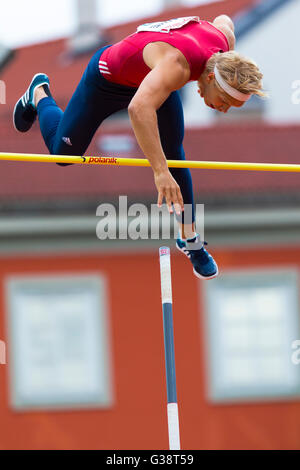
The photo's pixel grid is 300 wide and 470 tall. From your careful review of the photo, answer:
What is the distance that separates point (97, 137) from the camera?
49.0 feet

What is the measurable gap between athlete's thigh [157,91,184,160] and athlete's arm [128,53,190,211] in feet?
1.58

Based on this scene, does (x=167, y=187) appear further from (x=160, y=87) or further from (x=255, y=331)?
(x=255, y=331)

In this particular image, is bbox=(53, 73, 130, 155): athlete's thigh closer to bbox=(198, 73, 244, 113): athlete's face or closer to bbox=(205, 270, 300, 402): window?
bbox=(198, 73, 244, 113): athlete's face

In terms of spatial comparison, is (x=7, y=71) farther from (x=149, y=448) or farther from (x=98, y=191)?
(x=149, y=448)

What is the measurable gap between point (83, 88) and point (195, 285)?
7721 mm

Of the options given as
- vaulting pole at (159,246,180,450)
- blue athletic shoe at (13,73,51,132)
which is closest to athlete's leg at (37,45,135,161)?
blue athletic shoe at (13,73,51,132)

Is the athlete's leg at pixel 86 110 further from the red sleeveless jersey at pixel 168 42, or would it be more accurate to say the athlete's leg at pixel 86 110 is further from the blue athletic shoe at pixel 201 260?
the blue athletic shoe at pixel 201 260

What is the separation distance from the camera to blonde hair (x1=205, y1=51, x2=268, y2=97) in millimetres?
6266

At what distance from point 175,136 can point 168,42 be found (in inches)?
30.1

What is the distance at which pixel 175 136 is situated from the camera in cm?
694

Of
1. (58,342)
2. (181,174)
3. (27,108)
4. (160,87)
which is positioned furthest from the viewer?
(58,342)

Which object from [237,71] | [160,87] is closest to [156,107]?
[160,87]

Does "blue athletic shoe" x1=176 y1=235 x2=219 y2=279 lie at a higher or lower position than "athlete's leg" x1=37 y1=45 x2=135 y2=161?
lower

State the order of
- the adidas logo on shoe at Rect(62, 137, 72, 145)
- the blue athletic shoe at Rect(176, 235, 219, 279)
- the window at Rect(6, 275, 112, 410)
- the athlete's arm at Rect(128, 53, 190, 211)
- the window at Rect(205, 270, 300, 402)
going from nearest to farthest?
A: the athlete's arm at Rect(128, 53, 190, 211)
the adidas logo on shoe at Rect(62, 137, 72, 145)
the blue athletic shoe at Rect(176, 235, 219, 279)
the window at Rect(6, 275, 112, 410)
the window at Rect(205, 270, 300, 402)
